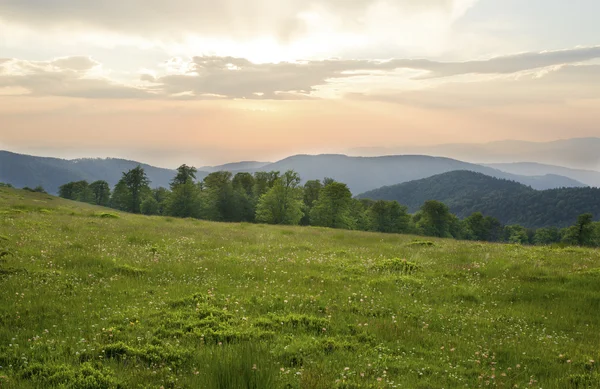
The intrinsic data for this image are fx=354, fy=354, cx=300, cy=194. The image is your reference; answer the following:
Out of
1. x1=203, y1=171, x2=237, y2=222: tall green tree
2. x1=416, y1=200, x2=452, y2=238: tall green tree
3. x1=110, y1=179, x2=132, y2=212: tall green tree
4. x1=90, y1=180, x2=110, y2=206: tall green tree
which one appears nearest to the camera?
x1=203, y1=171, x2=237, y2=222: tall green tree

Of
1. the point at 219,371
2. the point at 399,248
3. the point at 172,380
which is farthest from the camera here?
the point at 399,248

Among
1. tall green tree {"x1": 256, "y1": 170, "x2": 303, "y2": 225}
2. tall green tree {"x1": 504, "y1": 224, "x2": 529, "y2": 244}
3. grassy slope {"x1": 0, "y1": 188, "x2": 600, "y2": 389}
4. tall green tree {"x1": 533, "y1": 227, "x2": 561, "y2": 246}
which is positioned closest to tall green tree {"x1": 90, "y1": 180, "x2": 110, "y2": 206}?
tall green tree {"x1": 256, "y1": 170, "x2": 303, "y2": 225}

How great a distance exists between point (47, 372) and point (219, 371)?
3056mm

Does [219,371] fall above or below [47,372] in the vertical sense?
above

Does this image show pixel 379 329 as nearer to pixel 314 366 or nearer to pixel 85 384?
pixel 314 366

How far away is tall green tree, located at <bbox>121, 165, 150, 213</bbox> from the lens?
99.6 m

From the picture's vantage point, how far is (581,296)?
1150cm

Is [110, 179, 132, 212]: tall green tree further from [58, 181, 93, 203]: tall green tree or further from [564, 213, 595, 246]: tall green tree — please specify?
[564, 213, 595, 246]: tall green tree

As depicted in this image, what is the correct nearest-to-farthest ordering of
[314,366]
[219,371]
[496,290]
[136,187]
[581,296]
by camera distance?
[219,371]
[314,366]
[581,296]
[496,290]
[136,187]

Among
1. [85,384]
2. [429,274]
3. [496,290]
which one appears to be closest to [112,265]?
[85,384]

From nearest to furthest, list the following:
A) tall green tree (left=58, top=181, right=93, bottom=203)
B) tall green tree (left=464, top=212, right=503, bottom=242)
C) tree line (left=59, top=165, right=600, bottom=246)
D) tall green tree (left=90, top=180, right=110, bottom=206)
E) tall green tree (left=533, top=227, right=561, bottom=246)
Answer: tree line (left=59, top=165, right=600, bottom=246) < tall green tree (left=464, top=212, right=503, bottom=242) < tall green tree (left=58, top=181, right=93, bottom=203) < tall green tree (left=533, top=227, right=561, bottom=246) < tall green tree (left=90, top=180, right=110, bottom=206)

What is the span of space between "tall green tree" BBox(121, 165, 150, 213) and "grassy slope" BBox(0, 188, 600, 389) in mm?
90238

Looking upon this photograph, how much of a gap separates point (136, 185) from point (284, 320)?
103462mm

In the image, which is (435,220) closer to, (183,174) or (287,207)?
(287,207)
